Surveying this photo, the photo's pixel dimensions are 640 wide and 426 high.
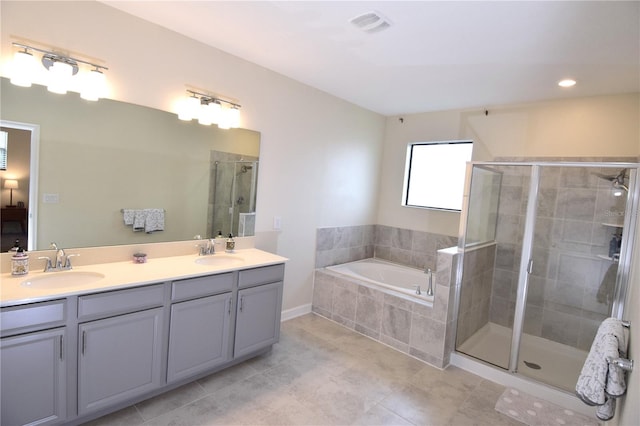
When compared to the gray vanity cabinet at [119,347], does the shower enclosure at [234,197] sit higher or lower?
higher

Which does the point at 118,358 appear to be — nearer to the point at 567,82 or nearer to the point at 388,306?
the point at 388,306

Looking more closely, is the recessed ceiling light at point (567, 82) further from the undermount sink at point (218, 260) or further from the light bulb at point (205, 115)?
the undermount sink at point (218, 260)

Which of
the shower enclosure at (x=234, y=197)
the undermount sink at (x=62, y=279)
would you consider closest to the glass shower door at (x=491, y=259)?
the shower enclosure at (x=234, y=197)

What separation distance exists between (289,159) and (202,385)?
217 cm

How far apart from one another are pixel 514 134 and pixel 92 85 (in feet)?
12.6

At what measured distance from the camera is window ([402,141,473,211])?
403cm

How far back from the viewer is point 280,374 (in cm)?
259

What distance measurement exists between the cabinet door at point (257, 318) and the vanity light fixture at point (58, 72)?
1.71 m

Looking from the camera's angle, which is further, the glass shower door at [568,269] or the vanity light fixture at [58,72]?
the glass shower door at [568,269]

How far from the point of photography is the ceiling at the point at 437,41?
1879 mm

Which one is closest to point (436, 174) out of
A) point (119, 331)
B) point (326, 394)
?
point (326, 394)

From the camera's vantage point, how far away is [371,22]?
2.08 m

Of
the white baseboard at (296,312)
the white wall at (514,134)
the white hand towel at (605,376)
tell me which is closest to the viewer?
the white hand towel at (605,376)

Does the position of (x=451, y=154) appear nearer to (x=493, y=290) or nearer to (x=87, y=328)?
(x=493, y=290)
